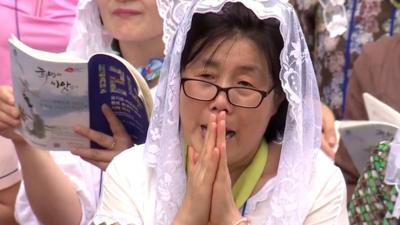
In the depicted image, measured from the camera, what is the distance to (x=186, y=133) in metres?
1.75

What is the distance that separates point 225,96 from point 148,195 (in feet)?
0.94

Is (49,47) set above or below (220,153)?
below

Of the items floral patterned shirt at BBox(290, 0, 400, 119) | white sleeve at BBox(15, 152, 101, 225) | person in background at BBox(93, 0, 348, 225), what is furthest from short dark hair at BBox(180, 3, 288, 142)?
floral patterned shirt at BBox(290, 0, 400, 119)

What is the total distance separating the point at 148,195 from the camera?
1.81 metres

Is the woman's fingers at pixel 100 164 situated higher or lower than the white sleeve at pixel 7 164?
higher

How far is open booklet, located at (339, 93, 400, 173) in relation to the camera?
2080 mm

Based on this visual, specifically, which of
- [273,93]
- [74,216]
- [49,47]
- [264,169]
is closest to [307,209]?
[264,169]

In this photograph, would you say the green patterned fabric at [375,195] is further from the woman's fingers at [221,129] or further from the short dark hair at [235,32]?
the woman's fingers at [221,129]

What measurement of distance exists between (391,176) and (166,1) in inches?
26.0

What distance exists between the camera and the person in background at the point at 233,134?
1684 millimetres

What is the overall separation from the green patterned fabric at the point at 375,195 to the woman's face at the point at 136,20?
62cm

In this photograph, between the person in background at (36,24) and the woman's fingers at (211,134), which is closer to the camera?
the woman's fingers at (211,134)

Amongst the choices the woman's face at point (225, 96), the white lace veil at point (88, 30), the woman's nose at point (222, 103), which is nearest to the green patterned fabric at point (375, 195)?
the woman's face at point (225, 96)

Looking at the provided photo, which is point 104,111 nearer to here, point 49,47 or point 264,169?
point 264,169
